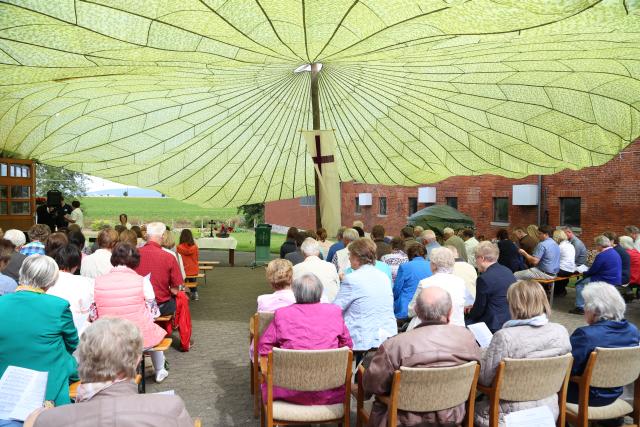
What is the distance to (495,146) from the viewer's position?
9.82 meters

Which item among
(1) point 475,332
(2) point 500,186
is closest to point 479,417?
(1) point 475,332

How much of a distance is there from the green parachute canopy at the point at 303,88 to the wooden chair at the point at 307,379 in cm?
328

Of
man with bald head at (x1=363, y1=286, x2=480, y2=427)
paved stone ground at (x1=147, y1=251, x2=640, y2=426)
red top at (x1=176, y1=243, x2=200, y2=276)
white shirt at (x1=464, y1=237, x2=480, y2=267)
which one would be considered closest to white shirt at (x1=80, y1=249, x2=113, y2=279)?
paved stone ground at (x1=147, y1=251, x2=640, y2=426)

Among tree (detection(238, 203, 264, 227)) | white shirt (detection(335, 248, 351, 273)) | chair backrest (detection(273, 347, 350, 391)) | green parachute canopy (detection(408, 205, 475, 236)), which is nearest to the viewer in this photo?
chair backrest (detection(273, 347, 350, 391))

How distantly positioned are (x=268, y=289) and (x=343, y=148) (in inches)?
187

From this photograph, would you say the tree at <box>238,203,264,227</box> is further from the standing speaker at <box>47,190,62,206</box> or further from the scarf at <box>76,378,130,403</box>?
the scarf at <box>76,378,130,403</box>

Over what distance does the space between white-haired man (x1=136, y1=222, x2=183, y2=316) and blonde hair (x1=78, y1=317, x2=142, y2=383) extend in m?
4.50

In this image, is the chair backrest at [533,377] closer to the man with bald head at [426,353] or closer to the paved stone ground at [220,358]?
the man with bald head at [426,353]

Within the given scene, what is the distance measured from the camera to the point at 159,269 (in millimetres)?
7230

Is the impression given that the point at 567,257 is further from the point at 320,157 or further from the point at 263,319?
the point at 263,319

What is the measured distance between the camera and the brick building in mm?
19297

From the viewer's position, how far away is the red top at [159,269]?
23.7 ft

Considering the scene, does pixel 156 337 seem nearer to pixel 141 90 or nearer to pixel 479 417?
pixel 479 417

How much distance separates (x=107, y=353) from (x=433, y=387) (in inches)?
76.8
